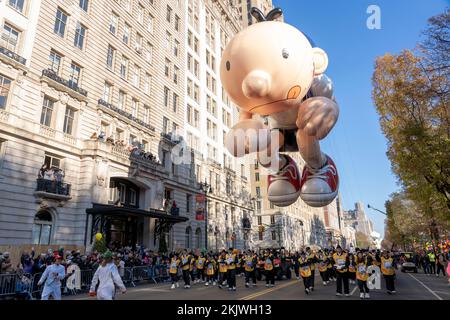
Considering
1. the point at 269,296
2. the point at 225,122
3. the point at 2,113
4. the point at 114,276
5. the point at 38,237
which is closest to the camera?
the point at 114,276

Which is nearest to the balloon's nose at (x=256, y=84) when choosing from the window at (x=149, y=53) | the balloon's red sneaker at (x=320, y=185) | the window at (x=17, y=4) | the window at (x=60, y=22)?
the balloon's red sneaker at (x=320, y=185)

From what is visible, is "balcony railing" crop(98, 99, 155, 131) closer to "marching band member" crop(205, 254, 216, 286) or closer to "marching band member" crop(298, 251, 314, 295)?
"marching band member" crop(205, 254, 216, 286)

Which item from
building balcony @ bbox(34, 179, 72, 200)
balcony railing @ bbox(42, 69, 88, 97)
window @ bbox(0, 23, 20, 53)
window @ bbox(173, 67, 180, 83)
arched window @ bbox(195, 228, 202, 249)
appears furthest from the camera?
window @ bbox(173, 67, 180, 83)

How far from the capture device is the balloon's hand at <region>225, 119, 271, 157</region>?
219 inches

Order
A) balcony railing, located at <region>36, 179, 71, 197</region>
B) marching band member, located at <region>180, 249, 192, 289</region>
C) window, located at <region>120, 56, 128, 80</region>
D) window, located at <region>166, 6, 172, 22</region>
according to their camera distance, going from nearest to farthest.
A: marching band member, located at <region>180, 249, 192, 289</region> → balcony railing, located at <region>36, 179, 71, 197</region> → window, located at <region>120, 56, 128, 80</region> → window, located at <region>166, 6, 172, 22</region>

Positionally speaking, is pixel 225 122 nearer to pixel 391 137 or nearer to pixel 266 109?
pixel 391 137

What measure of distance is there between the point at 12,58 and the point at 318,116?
18.3 metres

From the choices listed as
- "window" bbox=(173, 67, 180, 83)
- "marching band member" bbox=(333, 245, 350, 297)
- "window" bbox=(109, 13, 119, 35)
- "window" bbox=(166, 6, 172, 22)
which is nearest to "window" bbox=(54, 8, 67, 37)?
"window" bbox=(109, 13, 119, 35)

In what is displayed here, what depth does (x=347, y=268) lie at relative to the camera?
12.2 metres

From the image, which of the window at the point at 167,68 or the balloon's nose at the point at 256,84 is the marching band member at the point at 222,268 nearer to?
the balloon's nose at the point at 256,84

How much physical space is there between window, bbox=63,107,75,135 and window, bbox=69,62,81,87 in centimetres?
173

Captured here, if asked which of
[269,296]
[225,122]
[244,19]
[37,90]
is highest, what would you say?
[244,19]
